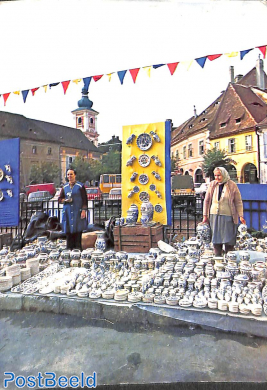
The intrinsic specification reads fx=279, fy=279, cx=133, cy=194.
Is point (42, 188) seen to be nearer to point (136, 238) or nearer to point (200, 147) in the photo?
point (136, 238)

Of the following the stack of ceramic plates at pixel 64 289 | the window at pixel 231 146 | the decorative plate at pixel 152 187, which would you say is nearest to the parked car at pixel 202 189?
the window at pixel 231 146

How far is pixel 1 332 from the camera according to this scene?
229cm

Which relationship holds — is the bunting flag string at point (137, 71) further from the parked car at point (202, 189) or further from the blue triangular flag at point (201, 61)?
the parked car at point (202, 189)

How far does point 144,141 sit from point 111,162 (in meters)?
0.77

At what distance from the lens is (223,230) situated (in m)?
3.33

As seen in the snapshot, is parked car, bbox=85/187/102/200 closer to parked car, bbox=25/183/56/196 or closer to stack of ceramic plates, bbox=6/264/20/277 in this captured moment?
parked car, bbox=25/183/56/196

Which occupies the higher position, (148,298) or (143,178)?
(143,178)

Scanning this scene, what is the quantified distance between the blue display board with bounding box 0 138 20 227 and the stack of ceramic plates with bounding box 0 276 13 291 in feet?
→ 5.64

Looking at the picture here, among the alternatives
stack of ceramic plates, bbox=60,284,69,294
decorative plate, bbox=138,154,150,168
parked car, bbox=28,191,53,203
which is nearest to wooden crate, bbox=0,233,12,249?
parked car, bbox=28,191,53,203

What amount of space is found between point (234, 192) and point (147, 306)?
1754 mm

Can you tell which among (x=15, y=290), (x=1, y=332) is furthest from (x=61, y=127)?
(x=1, y=332)

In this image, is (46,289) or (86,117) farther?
(86,117)

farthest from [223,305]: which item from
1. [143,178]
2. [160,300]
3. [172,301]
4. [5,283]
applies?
[143,178]

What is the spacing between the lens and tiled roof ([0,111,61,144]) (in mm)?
4277
